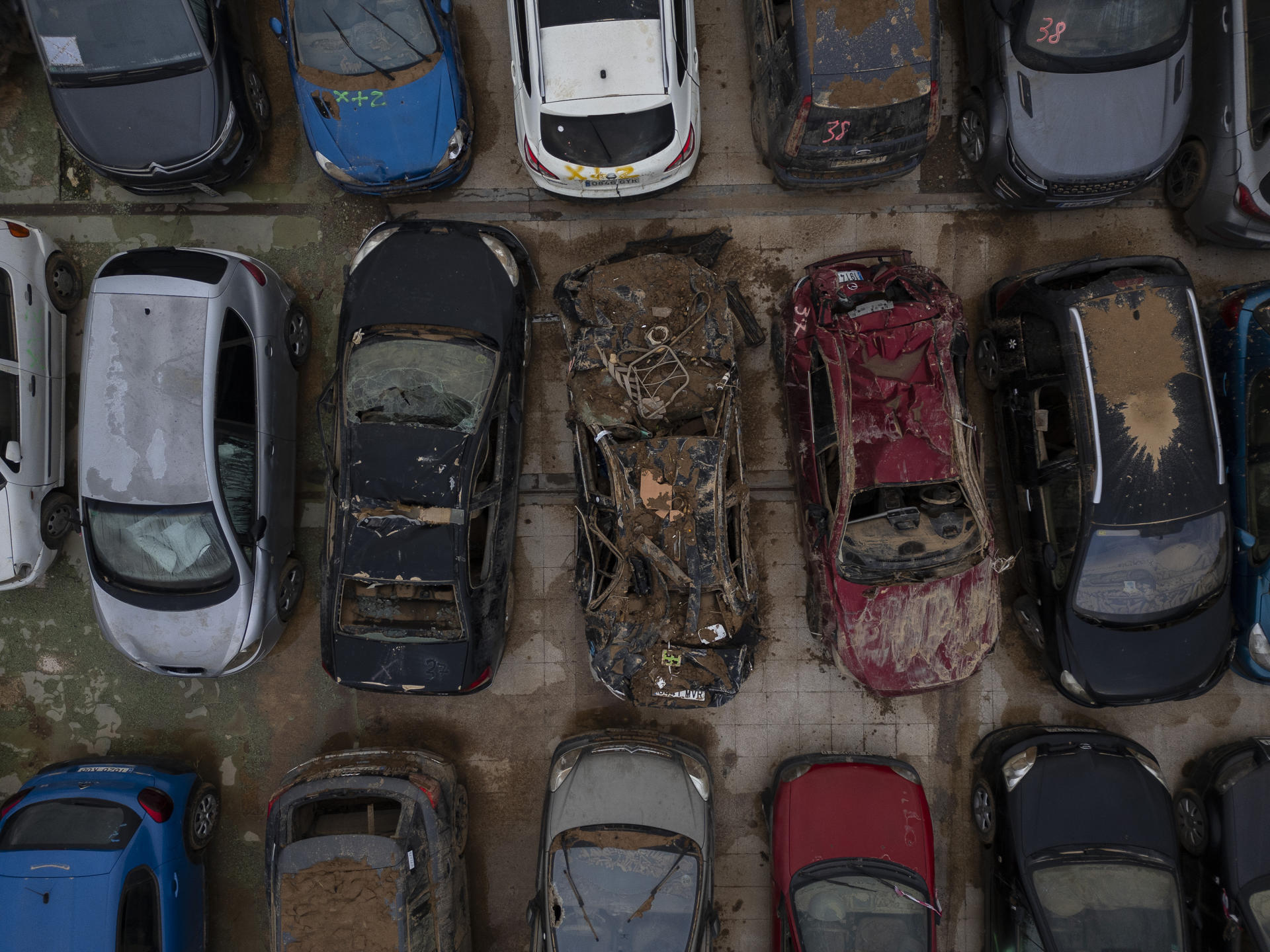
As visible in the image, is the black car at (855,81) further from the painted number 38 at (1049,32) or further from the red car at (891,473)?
the painted number 38 at (1049,32)

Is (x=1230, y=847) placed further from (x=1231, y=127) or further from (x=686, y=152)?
(x=686, y=152)

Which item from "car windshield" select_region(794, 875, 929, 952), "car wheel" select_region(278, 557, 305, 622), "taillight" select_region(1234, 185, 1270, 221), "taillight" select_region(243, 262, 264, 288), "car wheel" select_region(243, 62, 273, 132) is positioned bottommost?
"car windshield" select_region(794, 875, 929, 952)

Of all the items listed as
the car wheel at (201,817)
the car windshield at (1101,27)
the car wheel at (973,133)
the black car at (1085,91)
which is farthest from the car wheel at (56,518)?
the car windshield at (1101,27)

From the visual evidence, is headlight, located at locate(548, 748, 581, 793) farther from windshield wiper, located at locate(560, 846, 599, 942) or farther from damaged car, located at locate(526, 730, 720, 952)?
windshield wiper, located at locate(560, 846, 599, 942)

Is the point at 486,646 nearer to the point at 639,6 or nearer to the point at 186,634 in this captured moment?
the point at 186,634

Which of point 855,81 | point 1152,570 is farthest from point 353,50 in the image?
point 1152,570

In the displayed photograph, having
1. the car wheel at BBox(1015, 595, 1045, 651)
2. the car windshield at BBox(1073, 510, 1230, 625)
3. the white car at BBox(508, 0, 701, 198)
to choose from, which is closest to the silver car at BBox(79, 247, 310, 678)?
the white car at BBox(508, 0, 701, 198)
